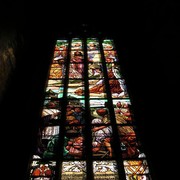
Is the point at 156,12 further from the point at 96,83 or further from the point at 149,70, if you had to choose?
the point at 96,83

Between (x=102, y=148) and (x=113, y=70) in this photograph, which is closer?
(x=102, y=148)

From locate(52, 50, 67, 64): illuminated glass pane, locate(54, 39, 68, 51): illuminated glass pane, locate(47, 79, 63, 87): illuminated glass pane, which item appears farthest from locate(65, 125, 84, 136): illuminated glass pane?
locate(54, 39, 68, 51): illuminated glass pane

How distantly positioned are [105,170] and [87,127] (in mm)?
811

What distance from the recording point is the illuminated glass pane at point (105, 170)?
11.0 feet

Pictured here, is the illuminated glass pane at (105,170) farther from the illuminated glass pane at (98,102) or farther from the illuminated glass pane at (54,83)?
the illuminated glass pane at (54,83)

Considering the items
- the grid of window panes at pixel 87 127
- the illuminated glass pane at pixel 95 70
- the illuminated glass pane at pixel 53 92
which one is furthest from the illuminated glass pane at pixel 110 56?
the illuminated glass pane at pixel 53 92

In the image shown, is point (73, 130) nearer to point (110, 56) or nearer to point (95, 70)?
point (95, 70)

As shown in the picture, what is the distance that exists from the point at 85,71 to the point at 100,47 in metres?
1.16

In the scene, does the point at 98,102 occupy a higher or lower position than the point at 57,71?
lower

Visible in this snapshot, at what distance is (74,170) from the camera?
11.2 ft

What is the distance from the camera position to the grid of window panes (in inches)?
136

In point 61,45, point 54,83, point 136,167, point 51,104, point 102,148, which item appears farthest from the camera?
point 61,45

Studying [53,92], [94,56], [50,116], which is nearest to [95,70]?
[94,56]

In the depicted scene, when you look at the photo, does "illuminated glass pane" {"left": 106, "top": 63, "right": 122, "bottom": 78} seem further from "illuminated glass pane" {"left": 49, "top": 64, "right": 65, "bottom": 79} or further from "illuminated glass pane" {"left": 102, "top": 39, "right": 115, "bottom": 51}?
"illuminated glass pane" {"left": 49, "top": 64, "right": 65, "bottom": 79}
